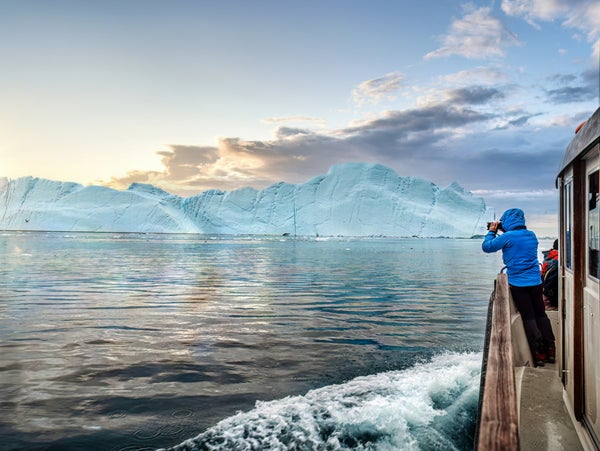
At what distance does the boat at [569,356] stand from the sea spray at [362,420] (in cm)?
106

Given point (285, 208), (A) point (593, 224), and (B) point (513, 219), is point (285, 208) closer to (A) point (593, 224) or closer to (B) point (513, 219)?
(B) point (513, 219)

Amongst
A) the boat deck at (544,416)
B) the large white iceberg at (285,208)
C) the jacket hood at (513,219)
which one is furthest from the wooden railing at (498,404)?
the large white iceberg at (285,208)

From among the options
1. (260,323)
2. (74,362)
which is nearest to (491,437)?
(74,362)

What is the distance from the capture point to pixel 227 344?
30.6 feet

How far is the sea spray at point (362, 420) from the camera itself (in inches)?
186

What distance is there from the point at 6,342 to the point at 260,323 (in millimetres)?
5285

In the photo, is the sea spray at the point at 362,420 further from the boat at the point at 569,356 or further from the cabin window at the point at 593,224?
the cabin window at the point at 593,224

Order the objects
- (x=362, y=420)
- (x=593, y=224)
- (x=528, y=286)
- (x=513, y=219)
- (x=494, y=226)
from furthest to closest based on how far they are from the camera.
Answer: (x=494, y=226) < (x=513, y=219) < (x=528, y=286) < (x=362, y=420) < (x=593, y=224)

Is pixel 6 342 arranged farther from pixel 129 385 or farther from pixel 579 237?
pixel 579 237

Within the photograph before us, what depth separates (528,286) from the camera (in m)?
6.08

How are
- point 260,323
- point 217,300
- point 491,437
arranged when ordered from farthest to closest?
1. point 217,300
2. point 260,323
3. point 491,437

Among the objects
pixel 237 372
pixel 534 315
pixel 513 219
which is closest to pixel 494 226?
Result: pixel 513 219

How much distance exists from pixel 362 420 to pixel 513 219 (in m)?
3.24

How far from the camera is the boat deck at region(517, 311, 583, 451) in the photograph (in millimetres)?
3535
